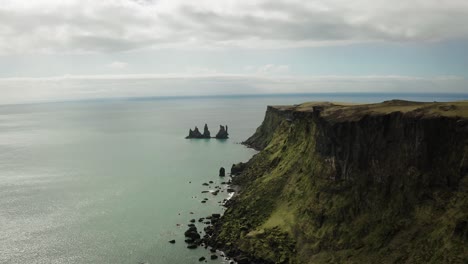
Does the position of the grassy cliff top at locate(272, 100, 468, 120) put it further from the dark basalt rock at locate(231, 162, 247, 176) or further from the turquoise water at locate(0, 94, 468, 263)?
the dark basalt rock at locate(231, 162, 247, 176)

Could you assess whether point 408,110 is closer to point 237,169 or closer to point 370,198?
point 370,198

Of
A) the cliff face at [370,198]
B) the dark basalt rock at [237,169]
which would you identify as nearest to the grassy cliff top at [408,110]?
the cliff face at [370,198]

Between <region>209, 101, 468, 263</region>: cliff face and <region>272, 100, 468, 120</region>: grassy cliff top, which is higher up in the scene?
<region>272, 100, 468, 120</region>: grassy cliff top

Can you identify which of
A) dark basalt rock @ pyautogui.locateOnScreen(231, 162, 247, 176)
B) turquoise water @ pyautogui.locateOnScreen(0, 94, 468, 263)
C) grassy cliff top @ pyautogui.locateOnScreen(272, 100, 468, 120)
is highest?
grassy cliff top @ pyautogui.locateOnScreen(272, 100, 468, 120)

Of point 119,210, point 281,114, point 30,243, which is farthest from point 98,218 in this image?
point 281,114


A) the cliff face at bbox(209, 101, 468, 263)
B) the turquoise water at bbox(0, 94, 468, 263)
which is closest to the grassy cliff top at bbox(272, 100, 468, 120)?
the cliff face at bbox(209, 101, 468, 263)

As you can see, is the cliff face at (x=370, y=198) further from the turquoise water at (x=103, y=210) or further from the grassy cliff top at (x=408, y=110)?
the turquoise water at (x=103, y=210)

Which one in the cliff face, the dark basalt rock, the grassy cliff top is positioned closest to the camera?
the cliff face

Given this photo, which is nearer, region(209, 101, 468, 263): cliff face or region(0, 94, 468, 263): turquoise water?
region(209, 101, 468, 263): cliff face

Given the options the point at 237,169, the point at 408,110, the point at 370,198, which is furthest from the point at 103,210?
the point at 408,110
